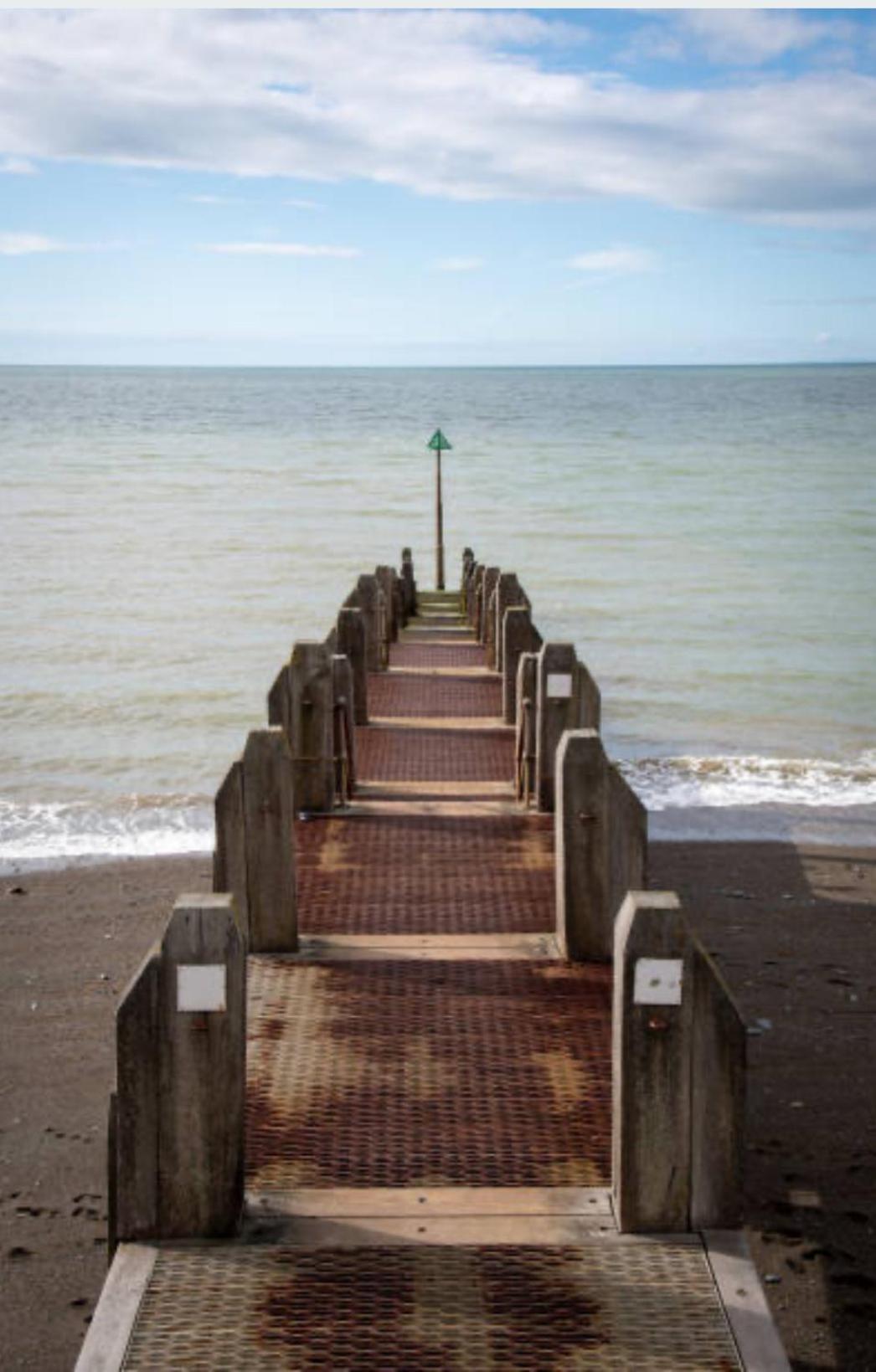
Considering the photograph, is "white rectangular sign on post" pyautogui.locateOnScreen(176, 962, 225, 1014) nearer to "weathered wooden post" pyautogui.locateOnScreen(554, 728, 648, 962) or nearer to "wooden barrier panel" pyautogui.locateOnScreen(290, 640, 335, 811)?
"weathered wooden post" pyautogui.locateOnScreen(554, 728, 648, 962)

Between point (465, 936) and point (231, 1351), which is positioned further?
point (465, 936)

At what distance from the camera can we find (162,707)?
76.5ft

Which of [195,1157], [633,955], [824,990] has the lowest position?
[824,990]

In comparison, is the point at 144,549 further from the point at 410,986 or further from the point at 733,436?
the point at 733,436

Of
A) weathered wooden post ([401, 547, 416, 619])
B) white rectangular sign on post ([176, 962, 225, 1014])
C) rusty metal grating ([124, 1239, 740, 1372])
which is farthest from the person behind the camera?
weathered wooden post ([401, 547, 416, 619])

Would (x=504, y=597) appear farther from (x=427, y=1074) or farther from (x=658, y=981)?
(x=658, y=981)

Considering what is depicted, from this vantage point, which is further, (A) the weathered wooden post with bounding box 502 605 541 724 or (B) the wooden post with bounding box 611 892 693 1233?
(A) the weathered wooden post with bounding box 502 605 541 724

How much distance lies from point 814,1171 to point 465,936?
2323 mm

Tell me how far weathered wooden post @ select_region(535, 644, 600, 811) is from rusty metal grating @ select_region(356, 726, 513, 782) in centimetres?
149

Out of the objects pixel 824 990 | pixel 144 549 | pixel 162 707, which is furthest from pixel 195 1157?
pixel 144 549

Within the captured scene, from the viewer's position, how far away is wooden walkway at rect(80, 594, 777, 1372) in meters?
4.17

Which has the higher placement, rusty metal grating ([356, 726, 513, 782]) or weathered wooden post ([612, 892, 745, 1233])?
weathered wooden post ([612, 892, 745, 1233])

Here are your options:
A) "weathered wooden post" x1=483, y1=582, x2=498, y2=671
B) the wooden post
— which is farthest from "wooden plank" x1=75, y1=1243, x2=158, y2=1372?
"weathered wooden post" x1=483, y1=582, x2=498, y2=671

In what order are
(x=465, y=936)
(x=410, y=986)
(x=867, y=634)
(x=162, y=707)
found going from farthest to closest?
(x=867, y=634), (x=162, y=707), (x=465, y=936), (x=410, y=986)
